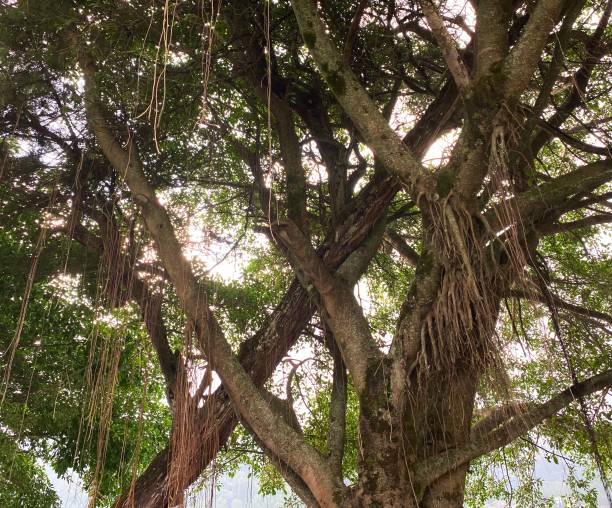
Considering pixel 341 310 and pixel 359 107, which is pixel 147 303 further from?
pixel 359 107

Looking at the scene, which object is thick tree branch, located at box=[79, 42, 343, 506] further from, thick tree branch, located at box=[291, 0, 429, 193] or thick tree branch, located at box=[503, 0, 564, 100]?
thick tree branch, located at box=[503, 0, 564, 100]

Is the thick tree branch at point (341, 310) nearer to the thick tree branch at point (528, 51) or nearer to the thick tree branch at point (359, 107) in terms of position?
the thick tree branch at point (359, 107)

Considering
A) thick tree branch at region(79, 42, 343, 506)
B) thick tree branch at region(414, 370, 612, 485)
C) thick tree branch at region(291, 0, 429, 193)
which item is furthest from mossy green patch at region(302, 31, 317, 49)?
thick tree branch at region(414, 370, 612, 485)

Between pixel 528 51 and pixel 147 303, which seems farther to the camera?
pixel 147 303

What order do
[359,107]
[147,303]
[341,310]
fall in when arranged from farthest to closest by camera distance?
[147,303], [341,310], [359,107]

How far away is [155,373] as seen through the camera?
621 centimetres

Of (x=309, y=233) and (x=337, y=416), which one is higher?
(x=309, y=233)

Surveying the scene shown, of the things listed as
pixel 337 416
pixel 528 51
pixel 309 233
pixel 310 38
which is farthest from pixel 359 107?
pixel 337 416

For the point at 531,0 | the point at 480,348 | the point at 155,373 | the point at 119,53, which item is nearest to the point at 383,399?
the point at 480,348

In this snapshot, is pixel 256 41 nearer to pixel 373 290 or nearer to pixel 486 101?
pixel 486 101

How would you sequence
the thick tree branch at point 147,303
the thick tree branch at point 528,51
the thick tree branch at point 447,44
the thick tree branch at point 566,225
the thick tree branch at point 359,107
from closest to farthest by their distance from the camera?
the thick tree branch at point 528,51
the thick tree branch at point 447,44
the thick tree branch at point 359,107
the thick tree branch at point 566,225
the thick tree branch at point 147,303

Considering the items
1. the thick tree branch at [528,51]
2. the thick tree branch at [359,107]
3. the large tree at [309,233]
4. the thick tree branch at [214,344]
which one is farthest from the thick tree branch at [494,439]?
the thick tree branch at [528,51]

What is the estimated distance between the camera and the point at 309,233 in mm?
4039

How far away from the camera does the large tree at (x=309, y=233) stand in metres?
2.59
